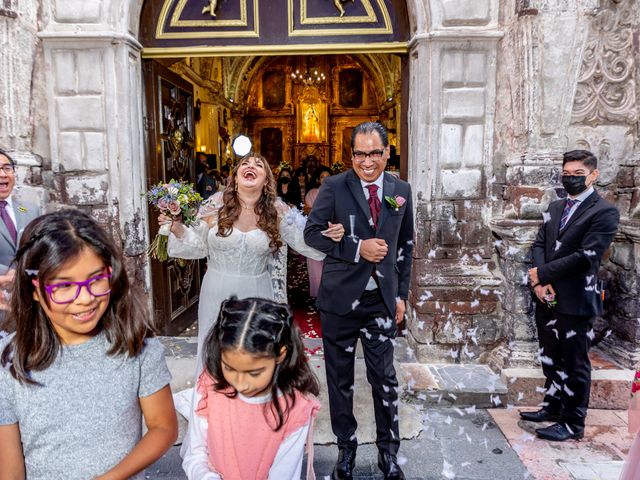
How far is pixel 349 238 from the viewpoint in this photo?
120 inches

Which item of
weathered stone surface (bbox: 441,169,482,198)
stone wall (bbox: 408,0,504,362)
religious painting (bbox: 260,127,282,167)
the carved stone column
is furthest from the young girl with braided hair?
religious painting (bbox: 260,127,282,167)

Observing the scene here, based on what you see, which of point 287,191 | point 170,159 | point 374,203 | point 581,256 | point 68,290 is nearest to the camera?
point 68,290

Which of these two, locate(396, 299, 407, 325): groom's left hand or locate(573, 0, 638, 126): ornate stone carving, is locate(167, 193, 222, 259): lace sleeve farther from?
locate(573, 0, 638, 126): ornate stone carving

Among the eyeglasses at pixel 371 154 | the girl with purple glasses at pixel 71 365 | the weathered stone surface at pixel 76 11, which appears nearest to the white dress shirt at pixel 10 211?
the weathered stone surface at pixel 76 11

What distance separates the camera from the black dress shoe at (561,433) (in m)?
3.49

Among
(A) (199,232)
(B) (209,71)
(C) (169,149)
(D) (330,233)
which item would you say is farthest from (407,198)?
(B) (209,71)

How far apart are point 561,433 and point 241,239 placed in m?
2.71

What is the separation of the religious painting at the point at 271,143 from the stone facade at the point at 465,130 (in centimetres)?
1318

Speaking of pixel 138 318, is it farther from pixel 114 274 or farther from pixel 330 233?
pixel 330 233

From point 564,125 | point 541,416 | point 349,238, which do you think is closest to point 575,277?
point 541,416

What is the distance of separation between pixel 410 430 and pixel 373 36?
3.73 metres

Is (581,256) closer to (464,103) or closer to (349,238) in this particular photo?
Answer: (349,238)

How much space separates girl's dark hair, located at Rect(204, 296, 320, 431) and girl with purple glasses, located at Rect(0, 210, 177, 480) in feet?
1.04

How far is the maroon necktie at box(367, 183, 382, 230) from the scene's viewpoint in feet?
10.3
